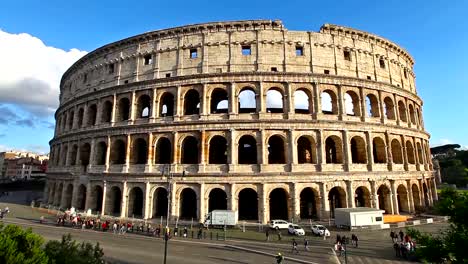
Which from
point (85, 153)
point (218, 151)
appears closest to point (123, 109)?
point (85, 153)

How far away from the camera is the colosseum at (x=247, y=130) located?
86.0ft

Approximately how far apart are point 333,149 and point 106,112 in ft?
86.1

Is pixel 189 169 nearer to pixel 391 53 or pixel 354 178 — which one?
pixel 354 178

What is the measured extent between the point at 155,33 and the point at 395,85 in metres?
27.2

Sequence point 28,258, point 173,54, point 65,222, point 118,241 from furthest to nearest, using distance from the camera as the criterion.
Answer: point 173,54, point 65,222, point 118,241, point 28,258

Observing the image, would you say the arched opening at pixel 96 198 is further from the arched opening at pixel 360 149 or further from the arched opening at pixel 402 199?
the arched opening at pixel 402 199

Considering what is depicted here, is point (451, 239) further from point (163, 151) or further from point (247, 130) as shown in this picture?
point (163, 151)

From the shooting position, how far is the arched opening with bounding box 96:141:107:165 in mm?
31188

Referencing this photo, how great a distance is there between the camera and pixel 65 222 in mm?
26359

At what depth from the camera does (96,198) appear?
31078 mm

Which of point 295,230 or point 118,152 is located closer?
point 295,230

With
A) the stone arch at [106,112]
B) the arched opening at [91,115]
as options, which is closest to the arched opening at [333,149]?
the stone arch at [106,112]

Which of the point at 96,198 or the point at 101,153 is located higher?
the point at 101,153

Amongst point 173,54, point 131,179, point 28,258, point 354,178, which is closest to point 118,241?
point 131,179
